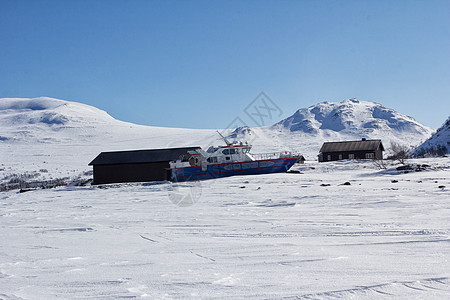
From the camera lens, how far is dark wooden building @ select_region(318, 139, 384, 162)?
151ft

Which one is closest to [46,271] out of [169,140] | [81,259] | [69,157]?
[81,259]

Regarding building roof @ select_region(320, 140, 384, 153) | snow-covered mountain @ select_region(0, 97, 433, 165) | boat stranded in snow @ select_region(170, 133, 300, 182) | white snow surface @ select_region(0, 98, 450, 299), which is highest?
snow-covered mountain @ select_region(0, 97, 433, 165)

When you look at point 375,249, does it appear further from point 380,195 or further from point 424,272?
point 380,195

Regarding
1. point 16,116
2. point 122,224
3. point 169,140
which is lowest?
point 122,224

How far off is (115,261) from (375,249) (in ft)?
10.8

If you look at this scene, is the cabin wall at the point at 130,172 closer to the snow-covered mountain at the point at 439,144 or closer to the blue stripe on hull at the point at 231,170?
the blue stripe on hull at the point at 231,170

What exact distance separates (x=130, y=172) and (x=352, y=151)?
31.5 m

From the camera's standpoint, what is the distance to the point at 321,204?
916cm

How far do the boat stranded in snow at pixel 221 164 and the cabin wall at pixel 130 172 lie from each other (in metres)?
1.87

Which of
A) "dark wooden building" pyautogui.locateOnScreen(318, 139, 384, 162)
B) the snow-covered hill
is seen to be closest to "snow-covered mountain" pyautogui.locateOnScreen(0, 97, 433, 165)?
the snow-covered hill

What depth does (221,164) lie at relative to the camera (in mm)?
25562

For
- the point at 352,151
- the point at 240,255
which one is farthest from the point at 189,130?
the point at 240,255

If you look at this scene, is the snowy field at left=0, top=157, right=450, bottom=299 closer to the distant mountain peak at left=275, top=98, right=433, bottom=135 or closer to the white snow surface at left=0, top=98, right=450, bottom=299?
the white snow surface at left=0, top=98, right=450, bottom=299

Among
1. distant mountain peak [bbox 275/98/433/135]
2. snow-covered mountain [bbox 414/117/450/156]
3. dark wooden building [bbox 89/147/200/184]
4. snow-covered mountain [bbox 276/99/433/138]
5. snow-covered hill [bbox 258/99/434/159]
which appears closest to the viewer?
dark wooden building [bbox 89/147/200/184]
